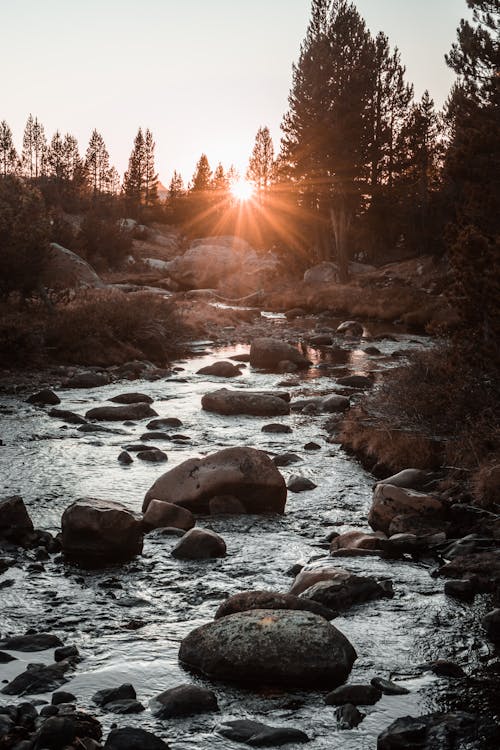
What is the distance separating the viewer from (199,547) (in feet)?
24.6

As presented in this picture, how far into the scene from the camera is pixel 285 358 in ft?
69.9

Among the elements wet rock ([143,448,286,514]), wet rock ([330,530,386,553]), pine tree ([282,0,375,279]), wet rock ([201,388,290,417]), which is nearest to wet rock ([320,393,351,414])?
wet rock ([201,388,290,417])

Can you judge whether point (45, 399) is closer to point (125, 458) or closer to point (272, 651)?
point (125, 458)

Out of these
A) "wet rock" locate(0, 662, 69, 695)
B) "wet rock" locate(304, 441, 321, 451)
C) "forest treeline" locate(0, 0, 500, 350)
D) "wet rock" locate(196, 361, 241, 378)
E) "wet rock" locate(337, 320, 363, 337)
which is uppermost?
"forest treeline" locate(0, 0, 500, 350)

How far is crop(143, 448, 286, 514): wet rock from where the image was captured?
29.6ft

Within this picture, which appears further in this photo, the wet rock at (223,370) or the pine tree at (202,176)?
the pine tree at (202,176)

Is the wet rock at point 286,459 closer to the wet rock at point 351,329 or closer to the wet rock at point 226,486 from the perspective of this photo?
the wet rock at point 226,486

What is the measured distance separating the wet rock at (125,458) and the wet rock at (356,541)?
4013 mm

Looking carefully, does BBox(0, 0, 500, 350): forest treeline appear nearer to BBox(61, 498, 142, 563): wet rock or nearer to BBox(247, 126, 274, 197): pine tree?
BBox(61, 498, 142, 563): wet rock

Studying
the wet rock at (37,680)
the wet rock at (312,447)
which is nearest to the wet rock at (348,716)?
the wet rock at (37,680)

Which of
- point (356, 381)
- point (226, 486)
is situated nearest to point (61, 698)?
point (226, 486)

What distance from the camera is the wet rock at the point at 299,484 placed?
9.95 m

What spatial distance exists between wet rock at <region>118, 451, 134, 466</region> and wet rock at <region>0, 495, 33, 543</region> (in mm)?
3099

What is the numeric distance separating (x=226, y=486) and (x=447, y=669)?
4.18 metres
